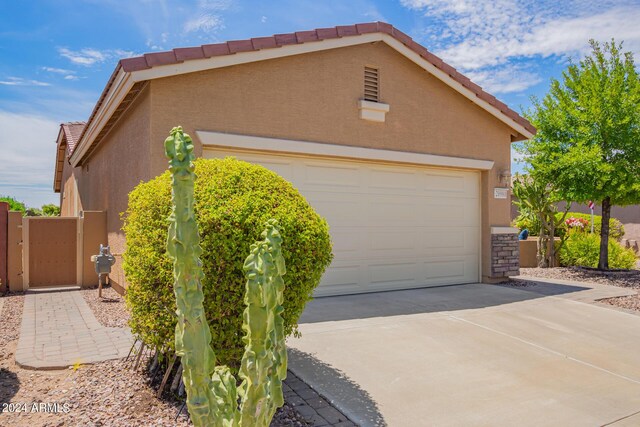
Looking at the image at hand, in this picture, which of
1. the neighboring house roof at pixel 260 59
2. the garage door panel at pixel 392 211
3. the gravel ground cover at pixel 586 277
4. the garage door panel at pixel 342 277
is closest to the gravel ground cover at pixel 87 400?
the neighboring house roof at pixel 260 59

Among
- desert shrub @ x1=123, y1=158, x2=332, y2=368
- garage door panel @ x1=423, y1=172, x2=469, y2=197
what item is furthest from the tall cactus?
garage door panel @ x1=423, y1=172, x2=469, y2=197

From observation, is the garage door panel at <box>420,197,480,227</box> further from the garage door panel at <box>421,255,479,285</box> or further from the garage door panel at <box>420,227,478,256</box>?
the garage door panel at <box>421,255,479,285</box>

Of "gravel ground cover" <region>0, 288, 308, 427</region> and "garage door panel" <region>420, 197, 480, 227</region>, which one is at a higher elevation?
"garage door panel" <region>420, 197, 480, 227</region>

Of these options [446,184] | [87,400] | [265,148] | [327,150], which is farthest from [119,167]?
[446,184]

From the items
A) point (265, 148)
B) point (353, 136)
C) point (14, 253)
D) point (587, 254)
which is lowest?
point (587, 254)

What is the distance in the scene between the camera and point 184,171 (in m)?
1.87

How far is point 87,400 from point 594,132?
1270 cm

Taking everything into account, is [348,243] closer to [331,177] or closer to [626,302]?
[331,177]

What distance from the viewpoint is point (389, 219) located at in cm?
897

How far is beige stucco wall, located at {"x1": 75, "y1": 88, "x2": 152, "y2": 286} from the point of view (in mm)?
6945

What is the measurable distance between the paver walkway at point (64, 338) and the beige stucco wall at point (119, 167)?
1.33 metres

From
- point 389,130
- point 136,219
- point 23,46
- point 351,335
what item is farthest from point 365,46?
point 23,46

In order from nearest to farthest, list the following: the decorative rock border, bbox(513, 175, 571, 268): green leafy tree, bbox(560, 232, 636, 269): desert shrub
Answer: the decorative rock border < bbox(513, 175, 571, 268): green leafy tree < bbox(560, 232, 636, 269): desert shrub

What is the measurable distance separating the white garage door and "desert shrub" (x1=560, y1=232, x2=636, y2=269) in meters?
5.43
